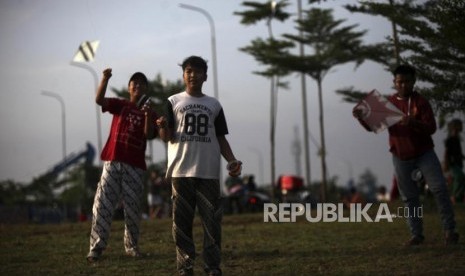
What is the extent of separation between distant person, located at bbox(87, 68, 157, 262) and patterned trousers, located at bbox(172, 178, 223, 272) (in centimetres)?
179

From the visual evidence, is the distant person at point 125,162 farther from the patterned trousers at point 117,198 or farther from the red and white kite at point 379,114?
the red and white kite at point 379,114

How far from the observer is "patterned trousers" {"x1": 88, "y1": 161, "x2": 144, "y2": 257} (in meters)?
7.64

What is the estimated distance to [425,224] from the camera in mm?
11250

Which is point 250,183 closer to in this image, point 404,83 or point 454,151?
point 454,151

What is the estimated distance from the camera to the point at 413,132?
315 inches

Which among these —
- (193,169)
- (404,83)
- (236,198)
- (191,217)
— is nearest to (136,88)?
(193,169)

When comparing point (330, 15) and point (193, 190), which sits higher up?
point (330, 15)

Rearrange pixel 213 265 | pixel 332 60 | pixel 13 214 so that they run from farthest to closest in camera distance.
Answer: pixel 13 214, pixel 332 60, pixel 213 265

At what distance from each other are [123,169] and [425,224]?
5754mm

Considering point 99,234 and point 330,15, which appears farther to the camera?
point 330,15

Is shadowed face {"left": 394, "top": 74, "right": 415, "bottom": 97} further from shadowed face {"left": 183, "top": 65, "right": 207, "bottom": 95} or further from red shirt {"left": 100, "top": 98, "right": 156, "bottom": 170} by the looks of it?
red shirt {"left": 100, "top": 98, "right": 156, "bottom": 170}

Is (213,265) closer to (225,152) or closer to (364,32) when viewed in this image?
(225,152)

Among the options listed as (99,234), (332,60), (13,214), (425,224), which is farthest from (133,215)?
(13,214)

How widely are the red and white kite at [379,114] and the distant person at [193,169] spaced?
101 inches
